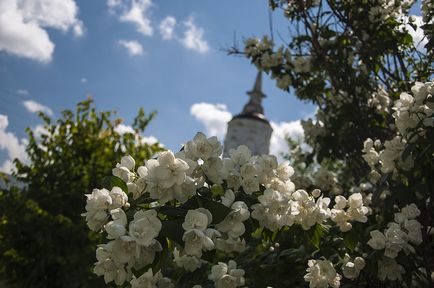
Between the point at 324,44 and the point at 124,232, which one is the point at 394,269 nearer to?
the point at 124,232

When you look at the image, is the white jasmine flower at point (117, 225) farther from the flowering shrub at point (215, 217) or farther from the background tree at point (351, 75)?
the background tree at point (351, 75)

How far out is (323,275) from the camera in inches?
72.2

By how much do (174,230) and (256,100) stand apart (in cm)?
1778

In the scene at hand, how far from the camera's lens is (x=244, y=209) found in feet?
4.39

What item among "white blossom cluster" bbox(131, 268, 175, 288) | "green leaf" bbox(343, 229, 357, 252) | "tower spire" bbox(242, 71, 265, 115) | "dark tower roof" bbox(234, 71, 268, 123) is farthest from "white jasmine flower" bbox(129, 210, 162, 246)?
"tower spire" bbox(242, 71, 265, 115)

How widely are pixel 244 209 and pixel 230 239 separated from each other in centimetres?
12

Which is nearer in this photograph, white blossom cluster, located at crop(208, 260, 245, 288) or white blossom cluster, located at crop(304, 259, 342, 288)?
white blossom cluster, located at crop(208, 260, 245, 288)

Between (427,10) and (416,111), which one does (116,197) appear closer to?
(416,111)

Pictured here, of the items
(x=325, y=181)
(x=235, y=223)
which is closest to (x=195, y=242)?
(x=235, y=223)

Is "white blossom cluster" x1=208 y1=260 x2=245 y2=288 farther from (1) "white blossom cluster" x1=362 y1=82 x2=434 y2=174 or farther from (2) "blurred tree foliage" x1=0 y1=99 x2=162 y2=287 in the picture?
(2) "blurred tree foliage" x1=0 y1=99 x2=162 y2=287

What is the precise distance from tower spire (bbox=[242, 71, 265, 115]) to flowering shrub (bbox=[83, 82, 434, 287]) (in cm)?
1572

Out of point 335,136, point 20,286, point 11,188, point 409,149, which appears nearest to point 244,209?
point 409,149

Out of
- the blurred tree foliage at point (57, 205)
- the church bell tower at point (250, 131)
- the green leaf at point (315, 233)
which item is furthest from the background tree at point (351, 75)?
the church bell tower at point (250, 131)

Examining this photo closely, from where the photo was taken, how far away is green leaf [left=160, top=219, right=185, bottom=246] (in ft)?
3.94
